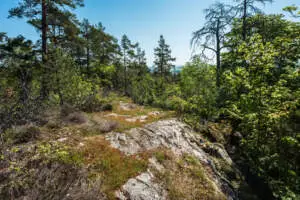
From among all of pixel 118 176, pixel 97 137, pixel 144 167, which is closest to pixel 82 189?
pixel 118 176

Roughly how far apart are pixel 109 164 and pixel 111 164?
5cm

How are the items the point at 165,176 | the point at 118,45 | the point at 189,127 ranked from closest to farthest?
the point at 165,176
the point at 189,127
the point at 118,45

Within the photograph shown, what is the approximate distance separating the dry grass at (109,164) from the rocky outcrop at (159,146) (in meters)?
0.15

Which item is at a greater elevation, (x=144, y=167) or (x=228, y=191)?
(x=144, y=167)

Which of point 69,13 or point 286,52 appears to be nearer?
point 286,52

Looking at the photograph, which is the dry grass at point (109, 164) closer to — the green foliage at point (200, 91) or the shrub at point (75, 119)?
the shrub at point (75, 119)

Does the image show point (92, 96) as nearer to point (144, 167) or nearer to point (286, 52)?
point (144, 167)

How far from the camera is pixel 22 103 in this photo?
154 inches

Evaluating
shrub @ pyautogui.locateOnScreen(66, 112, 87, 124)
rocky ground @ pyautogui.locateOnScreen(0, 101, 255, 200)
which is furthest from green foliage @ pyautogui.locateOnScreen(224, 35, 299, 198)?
shrub @ pyautogui.locateOnScreen(66, 112, 87, 124)

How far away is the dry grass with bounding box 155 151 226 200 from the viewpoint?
306 centimetres

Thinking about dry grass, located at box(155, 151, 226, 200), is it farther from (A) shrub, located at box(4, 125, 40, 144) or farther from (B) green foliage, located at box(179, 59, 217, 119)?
(A) shrub, located at box(4, 125, 40, 144)

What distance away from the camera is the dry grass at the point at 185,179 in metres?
3.06

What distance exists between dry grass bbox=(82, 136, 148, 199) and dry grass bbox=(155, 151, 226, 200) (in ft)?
1.88

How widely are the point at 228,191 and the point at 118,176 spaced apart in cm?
284
